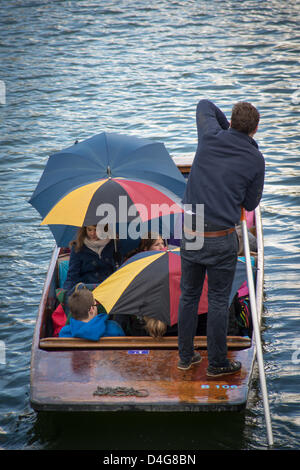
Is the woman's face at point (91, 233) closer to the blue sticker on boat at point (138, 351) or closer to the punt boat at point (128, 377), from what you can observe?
the punt boat at point (128, 377)

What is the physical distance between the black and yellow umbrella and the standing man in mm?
1058

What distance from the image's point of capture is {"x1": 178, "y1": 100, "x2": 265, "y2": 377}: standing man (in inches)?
154

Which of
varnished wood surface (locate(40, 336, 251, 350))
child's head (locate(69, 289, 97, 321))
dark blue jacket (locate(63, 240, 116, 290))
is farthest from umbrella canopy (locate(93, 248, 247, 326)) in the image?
dark blue jacket (locate(63, 240, 116, 290))

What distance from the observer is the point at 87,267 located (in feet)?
18.5

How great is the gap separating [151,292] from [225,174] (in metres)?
1.04

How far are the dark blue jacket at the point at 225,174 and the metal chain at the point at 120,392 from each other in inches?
46.0

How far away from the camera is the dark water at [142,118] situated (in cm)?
476

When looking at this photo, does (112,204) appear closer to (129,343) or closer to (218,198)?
(129,343)

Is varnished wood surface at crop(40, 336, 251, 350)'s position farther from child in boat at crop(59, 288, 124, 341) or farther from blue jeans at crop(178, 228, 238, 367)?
blue jeans at crop(178, 228, 238, 367)

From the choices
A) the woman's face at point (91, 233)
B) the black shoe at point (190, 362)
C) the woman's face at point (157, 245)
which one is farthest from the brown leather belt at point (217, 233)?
the woman's face at point (91, 233)

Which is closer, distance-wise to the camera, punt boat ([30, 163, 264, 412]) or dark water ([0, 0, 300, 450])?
punt boat ([30, 163, 264, 412])

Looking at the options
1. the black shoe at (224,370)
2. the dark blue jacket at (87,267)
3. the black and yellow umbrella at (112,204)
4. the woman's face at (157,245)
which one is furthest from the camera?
the dark blue jacket at (87,267)

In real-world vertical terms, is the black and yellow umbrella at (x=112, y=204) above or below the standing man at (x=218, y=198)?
below

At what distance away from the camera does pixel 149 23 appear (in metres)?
18.1
